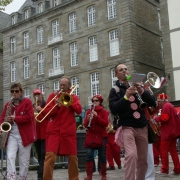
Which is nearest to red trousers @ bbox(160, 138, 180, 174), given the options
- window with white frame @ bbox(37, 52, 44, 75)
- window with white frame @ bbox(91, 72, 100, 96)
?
window with white frame @ bbox(91, 72, 100, 96)

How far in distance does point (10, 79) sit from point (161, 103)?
2974 centimetres

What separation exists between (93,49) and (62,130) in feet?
79.1

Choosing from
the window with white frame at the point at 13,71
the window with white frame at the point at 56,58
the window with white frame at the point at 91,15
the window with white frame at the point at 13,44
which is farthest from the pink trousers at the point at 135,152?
the window with white frame at the point at 13,44

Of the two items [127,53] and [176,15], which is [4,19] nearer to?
[127,53]

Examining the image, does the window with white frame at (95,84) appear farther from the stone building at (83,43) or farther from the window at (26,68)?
the window at (26,68)

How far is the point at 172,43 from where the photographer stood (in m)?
21.2

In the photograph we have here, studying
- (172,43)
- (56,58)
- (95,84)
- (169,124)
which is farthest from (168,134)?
(56,58)

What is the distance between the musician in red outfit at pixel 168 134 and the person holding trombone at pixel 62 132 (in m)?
2.84

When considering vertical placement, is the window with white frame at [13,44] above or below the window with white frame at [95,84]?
above

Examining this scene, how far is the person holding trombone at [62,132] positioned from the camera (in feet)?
17.5

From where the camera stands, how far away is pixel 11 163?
5551 mm

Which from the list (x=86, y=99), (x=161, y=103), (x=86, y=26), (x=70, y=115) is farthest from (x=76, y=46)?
(x=70, y=115)

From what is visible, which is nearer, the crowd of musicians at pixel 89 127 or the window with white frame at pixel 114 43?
the crowd of musicians at pixel 89 127

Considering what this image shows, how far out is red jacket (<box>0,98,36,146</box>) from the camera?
5.70 m
